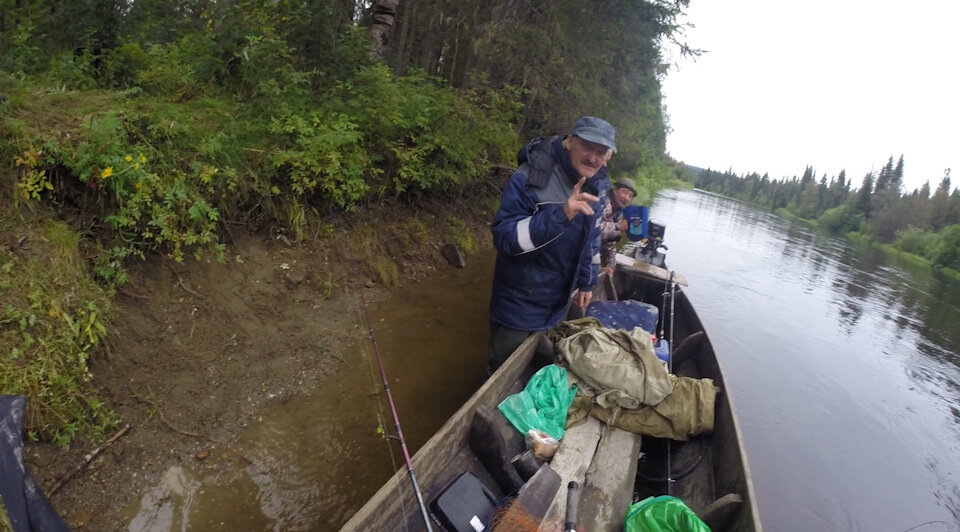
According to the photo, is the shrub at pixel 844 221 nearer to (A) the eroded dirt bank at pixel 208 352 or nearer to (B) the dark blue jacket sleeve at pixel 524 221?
(A) the eroded dirt bank at pixel 208 352

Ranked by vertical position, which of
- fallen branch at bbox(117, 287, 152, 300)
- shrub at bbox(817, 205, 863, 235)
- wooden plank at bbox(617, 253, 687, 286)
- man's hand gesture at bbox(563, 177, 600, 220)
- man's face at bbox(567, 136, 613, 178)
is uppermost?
shrub at bbox(817, 205, 863, 235)

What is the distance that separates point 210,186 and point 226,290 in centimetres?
96

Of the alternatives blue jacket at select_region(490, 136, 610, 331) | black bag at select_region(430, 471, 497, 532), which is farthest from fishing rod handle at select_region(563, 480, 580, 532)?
blue jacket at select_region(490, 136, 610, 331)

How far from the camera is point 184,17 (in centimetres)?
688

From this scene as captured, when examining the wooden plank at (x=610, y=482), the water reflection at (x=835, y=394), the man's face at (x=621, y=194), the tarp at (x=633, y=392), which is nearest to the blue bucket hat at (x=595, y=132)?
the tarp at (x=633, y=392)

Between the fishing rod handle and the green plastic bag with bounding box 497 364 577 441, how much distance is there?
0.49 meters

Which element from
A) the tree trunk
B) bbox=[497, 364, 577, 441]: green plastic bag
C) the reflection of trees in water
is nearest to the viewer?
bbox=[497, 364, 577, 441]: green plastic bag

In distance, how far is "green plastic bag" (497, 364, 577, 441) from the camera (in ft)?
9.84

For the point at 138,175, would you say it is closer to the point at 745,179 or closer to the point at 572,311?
the point at 572,311

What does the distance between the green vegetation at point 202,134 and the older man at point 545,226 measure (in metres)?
2.71

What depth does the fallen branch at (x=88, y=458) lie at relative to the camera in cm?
255

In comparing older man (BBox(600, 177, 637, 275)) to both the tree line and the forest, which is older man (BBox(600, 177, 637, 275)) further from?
the forest

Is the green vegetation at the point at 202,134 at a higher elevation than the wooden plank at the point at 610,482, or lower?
higher

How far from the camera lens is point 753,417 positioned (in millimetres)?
6523
